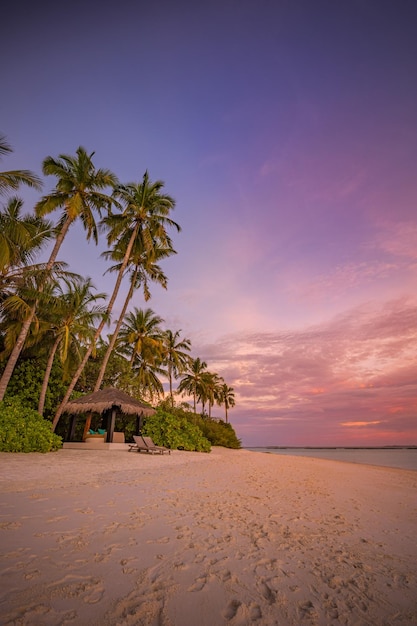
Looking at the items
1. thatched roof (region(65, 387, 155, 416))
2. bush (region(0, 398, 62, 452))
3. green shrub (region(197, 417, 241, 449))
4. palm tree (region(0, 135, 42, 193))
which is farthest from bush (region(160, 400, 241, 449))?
palm tree (region(0, 135, 42, 193))

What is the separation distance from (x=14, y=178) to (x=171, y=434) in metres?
15.6

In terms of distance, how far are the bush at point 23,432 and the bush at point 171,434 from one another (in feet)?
20.8

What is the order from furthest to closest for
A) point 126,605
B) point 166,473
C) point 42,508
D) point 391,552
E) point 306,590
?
point 166,473
point 42,508
point 391,552
point 306,590
point 126,605

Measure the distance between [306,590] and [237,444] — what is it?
3399 cm

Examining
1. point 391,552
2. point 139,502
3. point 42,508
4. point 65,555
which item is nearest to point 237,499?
point 139,502

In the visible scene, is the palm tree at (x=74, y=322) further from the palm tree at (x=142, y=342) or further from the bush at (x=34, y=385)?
the palm tree at (x=142, y=342)

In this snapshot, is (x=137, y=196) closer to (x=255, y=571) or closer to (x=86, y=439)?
(x=86, y=439)

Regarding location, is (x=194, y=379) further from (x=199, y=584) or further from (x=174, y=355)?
(x=199, y=584)

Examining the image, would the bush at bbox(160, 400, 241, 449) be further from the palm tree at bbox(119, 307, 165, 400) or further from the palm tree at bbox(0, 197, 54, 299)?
the palm tree at bbox(0, 197, 54, 299)

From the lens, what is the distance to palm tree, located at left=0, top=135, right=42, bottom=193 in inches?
411

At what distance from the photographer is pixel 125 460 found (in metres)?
12.8

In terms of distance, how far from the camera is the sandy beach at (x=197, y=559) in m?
2.51

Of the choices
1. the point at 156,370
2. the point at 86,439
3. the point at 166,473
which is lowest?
the point at 166,473

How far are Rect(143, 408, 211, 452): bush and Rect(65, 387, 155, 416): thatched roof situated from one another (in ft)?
5.79
